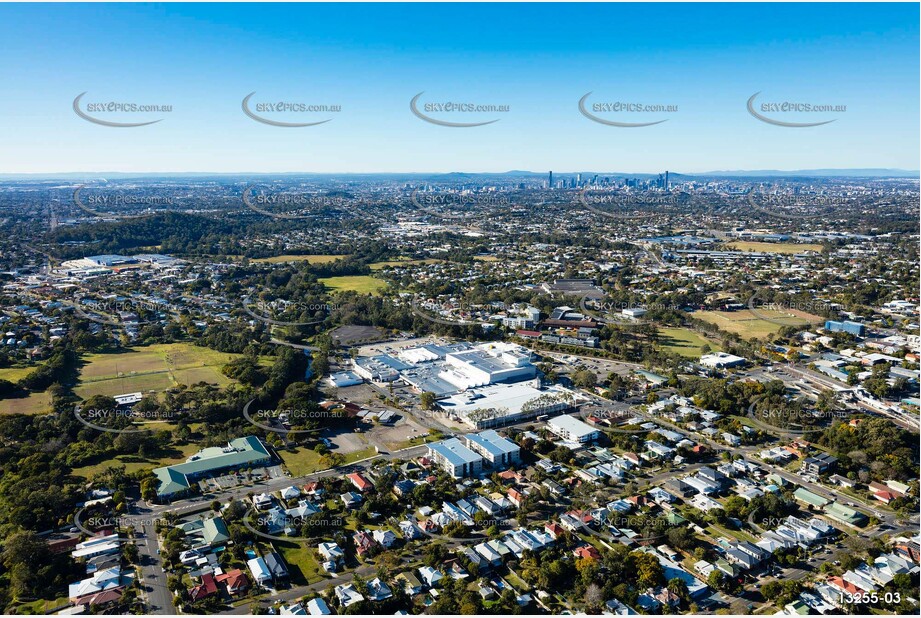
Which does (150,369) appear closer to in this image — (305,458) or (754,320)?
(305,458)

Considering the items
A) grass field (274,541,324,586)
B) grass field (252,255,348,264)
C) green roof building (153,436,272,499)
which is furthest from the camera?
grass field (252,255,348,264)

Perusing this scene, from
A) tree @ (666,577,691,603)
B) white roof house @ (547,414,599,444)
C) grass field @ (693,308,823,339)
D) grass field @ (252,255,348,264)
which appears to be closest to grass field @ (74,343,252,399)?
white roof house @ (547,414,599,444)

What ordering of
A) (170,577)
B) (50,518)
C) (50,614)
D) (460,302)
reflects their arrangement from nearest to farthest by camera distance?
(50,614) → (170,577) → (50,518) → (460,302)

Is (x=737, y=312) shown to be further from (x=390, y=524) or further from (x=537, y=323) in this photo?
(x=390, y=524)

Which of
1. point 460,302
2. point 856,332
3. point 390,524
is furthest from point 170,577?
point 856,332

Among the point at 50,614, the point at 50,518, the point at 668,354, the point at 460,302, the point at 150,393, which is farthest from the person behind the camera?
the point at 460,302

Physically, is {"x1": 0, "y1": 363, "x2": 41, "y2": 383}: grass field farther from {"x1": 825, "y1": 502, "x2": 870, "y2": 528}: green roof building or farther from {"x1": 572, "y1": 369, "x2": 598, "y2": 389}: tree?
{"x1": 825, "y1": 502, "x2": 870, "y2": 528}: green roof building

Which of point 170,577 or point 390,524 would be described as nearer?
point 170,577
